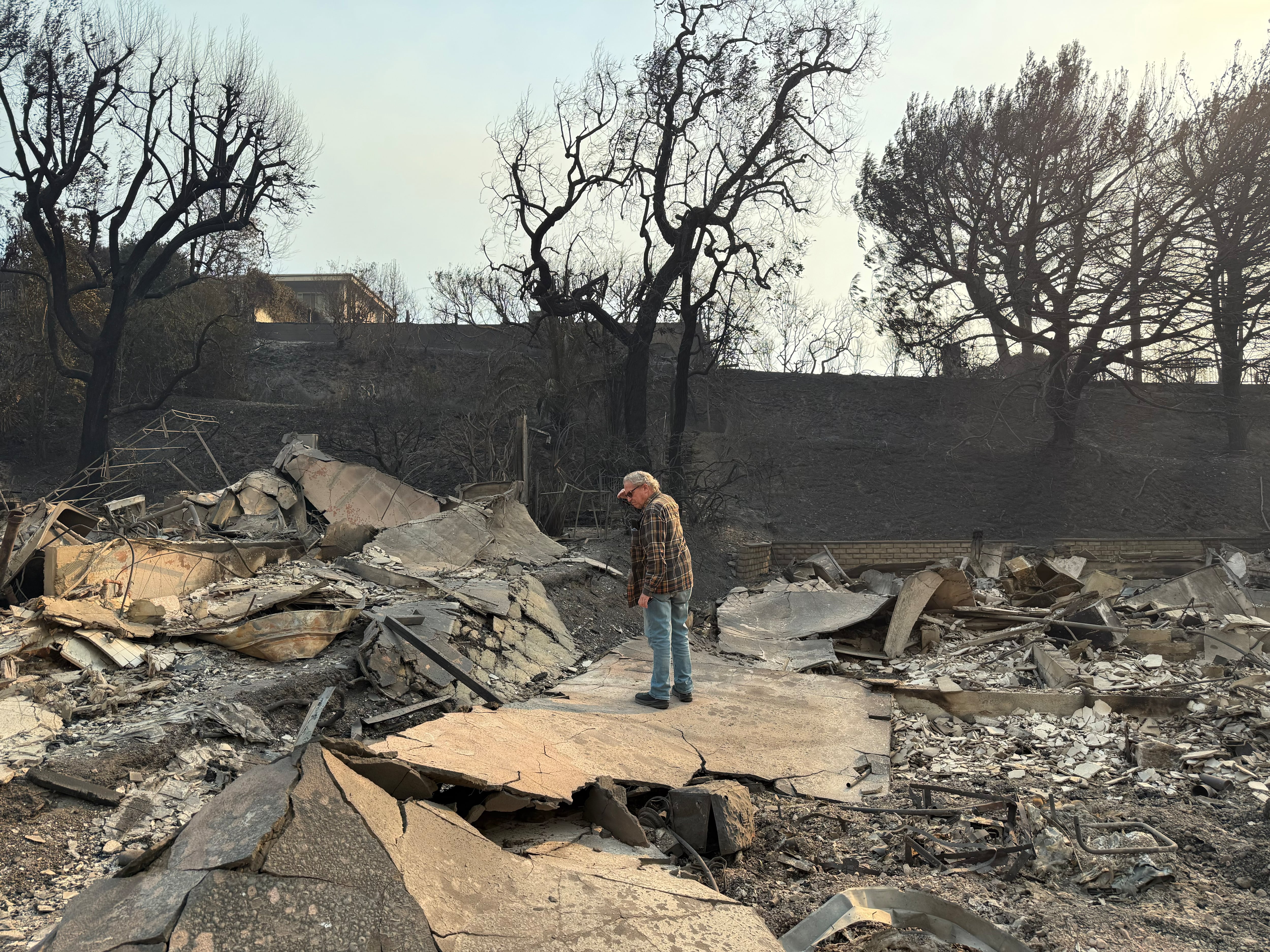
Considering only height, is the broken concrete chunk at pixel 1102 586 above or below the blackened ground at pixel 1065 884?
above

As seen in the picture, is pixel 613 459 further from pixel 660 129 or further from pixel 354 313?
pixel 354 313

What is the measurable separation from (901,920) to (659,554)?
325 cm

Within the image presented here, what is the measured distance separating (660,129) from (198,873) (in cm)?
1804

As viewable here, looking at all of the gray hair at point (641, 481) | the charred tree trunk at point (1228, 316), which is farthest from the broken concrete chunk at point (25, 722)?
the charred tree trunk at point (1228, 316)

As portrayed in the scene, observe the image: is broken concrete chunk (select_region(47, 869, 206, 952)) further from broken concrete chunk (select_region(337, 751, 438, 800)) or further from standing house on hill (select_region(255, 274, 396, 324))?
standing house on hill (select_region(255, 274, 396, 324))

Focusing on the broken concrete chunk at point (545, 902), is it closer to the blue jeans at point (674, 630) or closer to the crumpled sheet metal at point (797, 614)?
the blue jeans at point (674, 630)

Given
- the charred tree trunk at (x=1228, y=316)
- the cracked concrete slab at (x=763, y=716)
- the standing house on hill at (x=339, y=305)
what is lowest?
the cracked concrete slab at (x=763, y=716)

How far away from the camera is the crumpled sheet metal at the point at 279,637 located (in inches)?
243

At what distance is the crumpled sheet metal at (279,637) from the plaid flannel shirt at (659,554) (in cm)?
235

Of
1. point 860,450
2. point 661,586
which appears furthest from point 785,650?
point 860,450

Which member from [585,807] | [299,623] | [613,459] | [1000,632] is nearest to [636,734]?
[585,807]

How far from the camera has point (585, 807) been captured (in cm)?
373

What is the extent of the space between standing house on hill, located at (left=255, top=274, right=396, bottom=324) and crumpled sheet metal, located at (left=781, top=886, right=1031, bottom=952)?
85.9 feet

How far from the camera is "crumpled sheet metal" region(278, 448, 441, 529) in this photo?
466 inches
